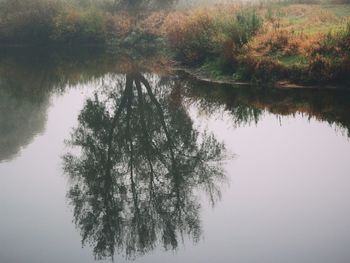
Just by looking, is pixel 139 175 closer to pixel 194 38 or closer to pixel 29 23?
pixel 194 38

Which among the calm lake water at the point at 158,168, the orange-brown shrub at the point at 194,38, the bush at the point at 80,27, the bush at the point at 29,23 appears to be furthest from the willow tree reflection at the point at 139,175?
the bush at the point at 29,23

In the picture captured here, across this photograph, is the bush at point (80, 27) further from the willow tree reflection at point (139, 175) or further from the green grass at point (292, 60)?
the green grass at point (292, 60)

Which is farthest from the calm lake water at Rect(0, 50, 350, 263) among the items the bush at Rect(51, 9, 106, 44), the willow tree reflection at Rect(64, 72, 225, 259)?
the bush at Rect(51, 9, 106, 44)

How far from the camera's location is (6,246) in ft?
26.2

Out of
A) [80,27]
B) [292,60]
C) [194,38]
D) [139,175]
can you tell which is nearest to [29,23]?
[80,27]

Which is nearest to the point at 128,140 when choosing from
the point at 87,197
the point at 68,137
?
the point at 68,137

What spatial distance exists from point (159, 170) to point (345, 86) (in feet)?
29.0

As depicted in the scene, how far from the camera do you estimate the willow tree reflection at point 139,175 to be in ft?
27.6

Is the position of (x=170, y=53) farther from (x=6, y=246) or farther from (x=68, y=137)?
(x=6, y=246)

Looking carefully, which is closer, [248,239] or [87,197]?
[248,239]

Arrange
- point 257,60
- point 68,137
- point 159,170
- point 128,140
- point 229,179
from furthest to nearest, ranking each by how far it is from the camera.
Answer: point 257,60, point 68,137, point 128,140, point 159,170, point 229,179

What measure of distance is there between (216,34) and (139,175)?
540 inches

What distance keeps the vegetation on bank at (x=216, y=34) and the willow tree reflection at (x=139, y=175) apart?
433cm

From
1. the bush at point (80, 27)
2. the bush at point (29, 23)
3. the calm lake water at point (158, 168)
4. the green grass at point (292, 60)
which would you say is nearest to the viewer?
the calm lake water at point (158, 168)
